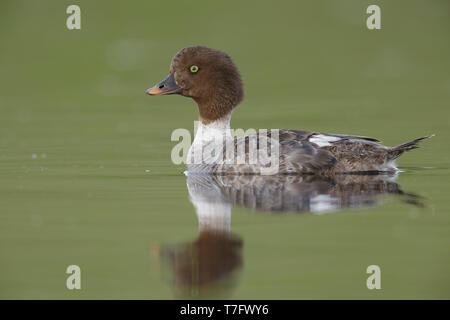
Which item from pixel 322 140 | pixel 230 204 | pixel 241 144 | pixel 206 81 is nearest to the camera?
pixel 230 204

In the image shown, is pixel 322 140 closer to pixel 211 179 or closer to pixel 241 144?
pixel 241 144

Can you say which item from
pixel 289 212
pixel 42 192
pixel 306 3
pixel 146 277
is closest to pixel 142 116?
pixel 42 192

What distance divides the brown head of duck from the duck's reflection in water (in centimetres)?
133

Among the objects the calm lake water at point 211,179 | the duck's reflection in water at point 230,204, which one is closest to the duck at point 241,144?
the duck's reflection in water at point 230,204

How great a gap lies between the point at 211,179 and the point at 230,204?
5.86 feet

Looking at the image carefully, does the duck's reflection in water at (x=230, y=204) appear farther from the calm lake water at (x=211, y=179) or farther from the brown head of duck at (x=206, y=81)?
the brown head of duck at (x=206, y=81)

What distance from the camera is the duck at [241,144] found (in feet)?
32.3

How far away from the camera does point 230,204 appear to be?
826cm

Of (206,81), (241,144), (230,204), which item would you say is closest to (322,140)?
(241,144)

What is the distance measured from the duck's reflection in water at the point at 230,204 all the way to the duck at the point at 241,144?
0.19 m

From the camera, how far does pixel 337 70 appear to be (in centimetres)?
2320

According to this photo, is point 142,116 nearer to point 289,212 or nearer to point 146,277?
point 289,212
